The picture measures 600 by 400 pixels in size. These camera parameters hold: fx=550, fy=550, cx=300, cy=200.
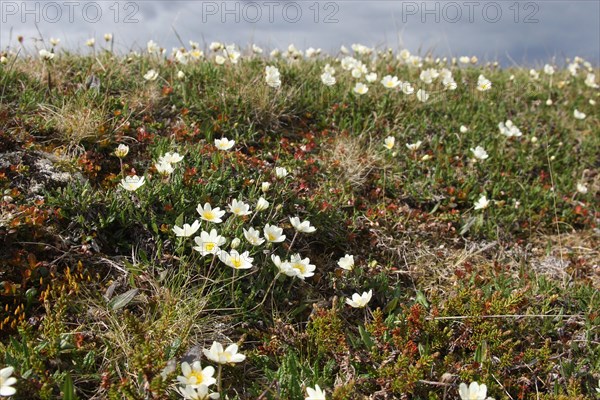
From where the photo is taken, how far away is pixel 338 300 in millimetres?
3580

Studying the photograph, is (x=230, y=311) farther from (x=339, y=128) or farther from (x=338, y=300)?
(x=339, y=128)

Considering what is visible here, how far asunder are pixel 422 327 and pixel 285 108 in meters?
2.76

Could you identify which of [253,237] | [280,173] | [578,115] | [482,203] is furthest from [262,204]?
[578,115]

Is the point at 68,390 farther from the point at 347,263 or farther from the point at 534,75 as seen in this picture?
the point at 534,75

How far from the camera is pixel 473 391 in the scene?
2.69 meters

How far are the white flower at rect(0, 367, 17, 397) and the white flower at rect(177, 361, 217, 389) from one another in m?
0.68

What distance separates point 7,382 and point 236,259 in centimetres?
129

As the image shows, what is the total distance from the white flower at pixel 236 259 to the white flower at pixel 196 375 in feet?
2.32

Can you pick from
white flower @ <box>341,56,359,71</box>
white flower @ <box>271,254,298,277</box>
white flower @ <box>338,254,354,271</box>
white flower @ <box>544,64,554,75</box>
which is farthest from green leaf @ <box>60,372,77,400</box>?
white flower @ <box>544,64,554,75</box>

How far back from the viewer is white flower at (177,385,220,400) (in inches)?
92.8

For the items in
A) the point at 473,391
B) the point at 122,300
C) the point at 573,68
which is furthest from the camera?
the point at 573,68

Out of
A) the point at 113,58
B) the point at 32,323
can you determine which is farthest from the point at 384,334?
the point at 113,58

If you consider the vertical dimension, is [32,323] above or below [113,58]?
below

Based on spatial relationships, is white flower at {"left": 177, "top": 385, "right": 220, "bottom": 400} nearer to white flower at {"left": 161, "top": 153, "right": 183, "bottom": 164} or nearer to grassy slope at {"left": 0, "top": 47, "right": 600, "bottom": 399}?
grassy slope at {"left": 0, "top": 47, "right": 600, "bottom": 399}
